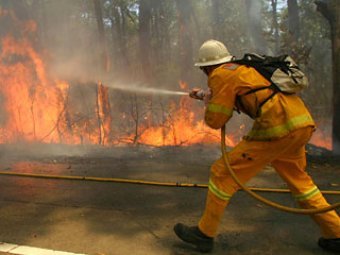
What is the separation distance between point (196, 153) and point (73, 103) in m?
5.89

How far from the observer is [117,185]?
5.45m

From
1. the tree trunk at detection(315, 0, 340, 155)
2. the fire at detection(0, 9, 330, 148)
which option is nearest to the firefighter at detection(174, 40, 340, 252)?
the tree trunk at detection(315, 0, 340, 155)

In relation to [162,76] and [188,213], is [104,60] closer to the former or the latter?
[162,76]

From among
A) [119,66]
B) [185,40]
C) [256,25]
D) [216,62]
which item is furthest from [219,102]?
[256,25]

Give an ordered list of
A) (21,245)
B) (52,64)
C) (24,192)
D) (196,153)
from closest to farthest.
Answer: (21,245) < (24,192) < (196,153) < (52,64)

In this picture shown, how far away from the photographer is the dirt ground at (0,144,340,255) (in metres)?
3.50

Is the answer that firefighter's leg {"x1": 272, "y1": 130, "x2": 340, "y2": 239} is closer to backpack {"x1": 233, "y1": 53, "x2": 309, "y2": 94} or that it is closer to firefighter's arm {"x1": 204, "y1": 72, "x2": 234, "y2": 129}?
backpack {"x1": 233, "y1": 53, "x2": 309, "y2": 94}

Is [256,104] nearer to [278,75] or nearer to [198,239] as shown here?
[278,75]

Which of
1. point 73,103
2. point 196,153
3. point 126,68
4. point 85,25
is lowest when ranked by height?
point 196,153

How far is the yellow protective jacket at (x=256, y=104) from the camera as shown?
123 inches

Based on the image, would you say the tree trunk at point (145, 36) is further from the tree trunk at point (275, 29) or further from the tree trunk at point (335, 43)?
the tree trunk at point (335, 43)

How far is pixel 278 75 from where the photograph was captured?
3201mm

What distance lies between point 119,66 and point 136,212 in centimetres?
951

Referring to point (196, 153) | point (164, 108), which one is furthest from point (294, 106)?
point (164, 108)
